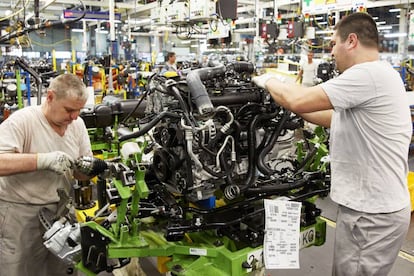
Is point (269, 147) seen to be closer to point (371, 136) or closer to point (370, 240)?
point (371, 136)

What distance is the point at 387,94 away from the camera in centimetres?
182

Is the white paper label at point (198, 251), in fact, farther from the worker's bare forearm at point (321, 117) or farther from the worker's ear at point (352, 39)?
the worker's ear at point (352, 39)

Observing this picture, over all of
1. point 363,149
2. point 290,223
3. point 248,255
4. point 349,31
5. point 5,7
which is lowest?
point 248,255

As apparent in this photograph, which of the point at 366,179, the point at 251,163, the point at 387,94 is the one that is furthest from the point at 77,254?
the point at 387,94

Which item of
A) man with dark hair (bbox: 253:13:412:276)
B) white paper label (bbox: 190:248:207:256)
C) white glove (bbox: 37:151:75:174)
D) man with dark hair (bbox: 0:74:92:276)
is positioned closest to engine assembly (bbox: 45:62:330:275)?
white paper label (bbox: 190:248:207:256)

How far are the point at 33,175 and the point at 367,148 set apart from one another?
1.71 meters

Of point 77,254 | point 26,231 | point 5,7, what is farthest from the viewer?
point 5,7

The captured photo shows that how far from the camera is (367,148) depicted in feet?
6.12

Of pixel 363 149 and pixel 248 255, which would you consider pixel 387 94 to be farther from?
pixel 248 255

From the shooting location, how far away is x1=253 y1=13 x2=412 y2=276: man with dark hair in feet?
5.94

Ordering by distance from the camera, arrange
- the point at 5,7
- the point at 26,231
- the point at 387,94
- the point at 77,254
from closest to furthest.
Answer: the point at 387,94 → the point at 77,254 → the point at 26,231 → the point at 5,7

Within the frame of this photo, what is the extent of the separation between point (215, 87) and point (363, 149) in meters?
0.84

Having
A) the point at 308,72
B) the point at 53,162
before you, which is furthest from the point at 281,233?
the point at 308,72

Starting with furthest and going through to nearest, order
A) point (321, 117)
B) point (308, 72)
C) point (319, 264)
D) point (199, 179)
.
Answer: point (308, 72), point (319, 264), point (321, 117), point (199, 179)
